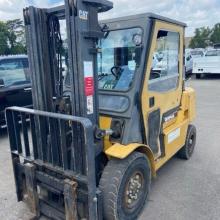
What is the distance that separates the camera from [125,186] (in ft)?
9.69

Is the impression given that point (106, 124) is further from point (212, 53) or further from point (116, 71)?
point (212, 53)

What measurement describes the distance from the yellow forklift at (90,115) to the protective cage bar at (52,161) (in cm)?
1

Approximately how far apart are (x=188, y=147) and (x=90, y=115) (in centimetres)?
263

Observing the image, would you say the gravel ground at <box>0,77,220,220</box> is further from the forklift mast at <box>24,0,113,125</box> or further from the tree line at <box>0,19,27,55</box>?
the tree line at <box>0,19,27,55</box>

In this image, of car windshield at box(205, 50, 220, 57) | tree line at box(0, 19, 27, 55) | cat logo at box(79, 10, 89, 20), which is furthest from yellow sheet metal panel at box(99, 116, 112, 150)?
tree line at box(0, 19, 27, 55)

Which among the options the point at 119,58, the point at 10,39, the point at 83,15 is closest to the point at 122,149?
the point at 119,58

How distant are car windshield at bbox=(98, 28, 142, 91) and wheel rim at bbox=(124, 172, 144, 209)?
39.7 inches

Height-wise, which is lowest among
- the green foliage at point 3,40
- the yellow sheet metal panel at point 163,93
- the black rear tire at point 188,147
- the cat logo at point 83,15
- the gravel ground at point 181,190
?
the gravel ground at point 181,190

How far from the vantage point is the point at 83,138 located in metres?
2.59

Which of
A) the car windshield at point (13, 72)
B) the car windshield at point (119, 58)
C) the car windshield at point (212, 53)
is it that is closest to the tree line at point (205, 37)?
the car windshield at point (212, 53)

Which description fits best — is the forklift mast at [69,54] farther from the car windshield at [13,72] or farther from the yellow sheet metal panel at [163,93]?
the car windshield at [13,72]

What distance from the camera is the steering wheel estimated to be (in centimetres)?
334

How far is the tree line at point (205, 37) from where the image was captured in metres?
47.6

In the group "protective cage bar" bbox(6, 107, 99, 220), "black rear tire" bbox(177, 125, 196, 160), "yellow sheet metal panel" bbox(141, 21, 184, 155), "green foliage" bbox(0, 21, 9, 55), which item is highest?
"green foliage" bbox(0, 21, 9, 55)
